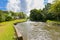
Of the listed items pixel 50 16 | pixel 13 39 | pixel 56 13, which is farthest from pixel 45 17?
pixel 13 39

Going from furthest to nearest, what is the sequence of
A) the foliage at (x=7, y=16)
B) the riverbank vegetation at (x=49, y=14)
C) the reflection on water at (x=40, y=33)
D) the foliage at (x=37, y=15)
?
the foliage at (x=37, y=15)
the riverbank vegetation at (x=49, y=14)
the foliage at (x=7, y=16)
the reflection on water at (x=40, y=33)

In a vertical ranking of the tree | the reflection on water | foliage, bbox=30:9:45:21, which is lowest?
foliage, bbox=30:9:45:21

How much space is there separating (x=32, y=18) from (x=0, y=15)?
957 inches

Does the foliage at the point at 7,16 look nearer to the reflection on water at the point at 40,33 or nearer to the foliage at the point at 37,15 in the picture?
the foliage at the point at 37,15

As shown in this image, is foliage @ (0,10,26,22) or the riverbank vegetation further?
the riverbank vegetation

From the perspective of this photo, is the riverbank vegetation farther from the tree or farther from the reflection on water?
the reflection on water

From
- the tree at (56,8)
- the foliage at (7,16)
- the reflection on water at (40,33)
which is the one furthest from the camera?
the foliage at (7,16)

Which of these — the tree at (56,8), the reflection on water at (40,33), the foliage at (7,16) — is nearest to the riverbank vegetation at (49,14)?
the tree at (56,8)

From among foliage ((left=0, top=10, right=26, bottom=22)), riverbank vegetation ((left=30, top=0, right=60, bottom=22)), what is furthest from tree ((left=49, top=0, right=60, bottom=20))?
foliage ((left=0, top=10, right=26, bottom=22))

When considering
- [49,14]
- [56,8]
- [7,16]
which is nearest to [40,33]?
[56,8]

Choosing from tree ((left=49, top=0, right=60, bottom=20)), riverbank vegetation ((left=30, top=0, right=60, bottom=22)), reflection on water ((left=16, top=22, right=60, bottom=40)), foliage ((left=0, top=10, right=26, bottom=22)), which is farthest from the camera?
riverbank vegetation ((left=30, top=0, right=60, bottom=22))

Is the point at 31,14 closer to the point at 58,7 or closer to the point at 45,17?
the point at 45,17

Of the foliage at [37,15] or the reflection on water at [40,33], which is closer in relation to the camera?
the reflection on water at [40,33]

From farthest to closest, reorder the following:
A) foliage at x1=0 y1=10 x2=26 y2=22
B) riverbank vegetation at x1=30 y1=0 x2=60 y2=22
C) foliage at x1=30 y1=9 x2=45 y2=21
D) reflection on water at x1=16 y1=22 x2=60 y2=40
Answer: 1. foliage at x1=30 y1=9 x2=45 y2=21
2. riverbank vegetation at x1=30 y1=0 x2=60 y2=22
3. foliage at x1=0 y1=10 x2=26 y2=22
4. reflection on water at x1=16 y1=22 x2=60 y2=40
